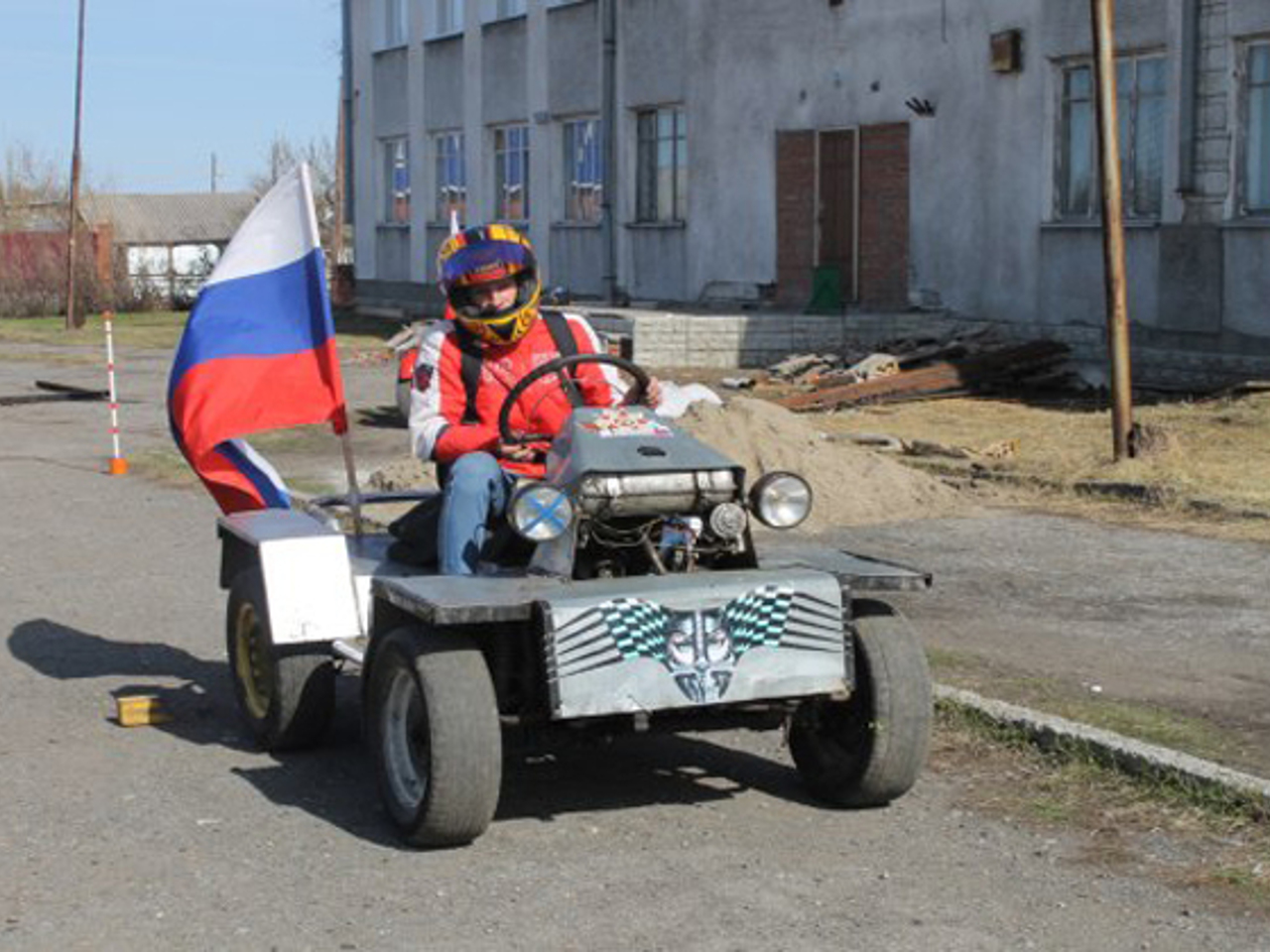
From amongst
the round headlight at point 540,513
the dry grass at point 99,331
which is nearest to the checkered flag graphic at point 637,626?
the round headlight at point 540,513

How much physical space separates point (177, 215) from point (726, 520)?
311ft

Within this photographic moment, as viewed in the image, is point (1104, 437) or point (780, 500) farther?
point (1104, 437)

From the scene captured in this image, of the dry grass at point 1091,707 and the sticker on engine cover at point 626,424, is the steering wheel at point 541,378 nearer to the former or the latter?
the sticker on engine cover at point 626,424

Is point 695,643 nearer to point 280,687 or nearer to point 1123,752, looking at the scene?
point 1123,752

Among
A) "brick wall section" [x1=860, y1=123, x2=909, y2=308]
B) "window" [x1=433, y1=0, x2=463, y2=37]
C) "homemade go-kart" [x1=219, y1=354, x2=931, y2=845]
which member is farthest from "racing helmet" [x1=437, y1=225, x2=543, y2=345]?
"window" [x1=433, y1=0, x2=463, y2=37]

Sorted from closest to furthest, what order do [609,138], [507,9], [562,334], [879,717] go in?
[879,717], [562,334], [609,138], [507,9]

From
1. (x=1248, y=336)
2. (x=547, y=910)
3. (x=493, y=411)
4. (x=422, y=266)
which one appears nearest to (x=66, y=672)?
(x=493, y=411)

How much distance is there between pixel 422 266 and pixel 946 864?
1320 inches

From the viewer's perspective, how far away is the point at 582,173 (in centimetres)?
3250

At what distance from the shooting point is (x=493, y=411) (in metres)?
7.27

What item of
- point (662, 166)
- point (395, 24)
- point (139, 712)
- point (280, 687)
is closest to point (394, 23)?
point (395, 24)

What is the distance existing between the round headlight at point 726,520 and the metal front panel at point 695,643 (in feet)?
0.54

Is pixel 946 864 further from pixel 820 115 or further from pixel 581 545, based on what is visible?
pixel 820 115

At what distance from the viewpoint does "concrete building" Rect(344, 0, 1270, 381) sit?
782 inches
